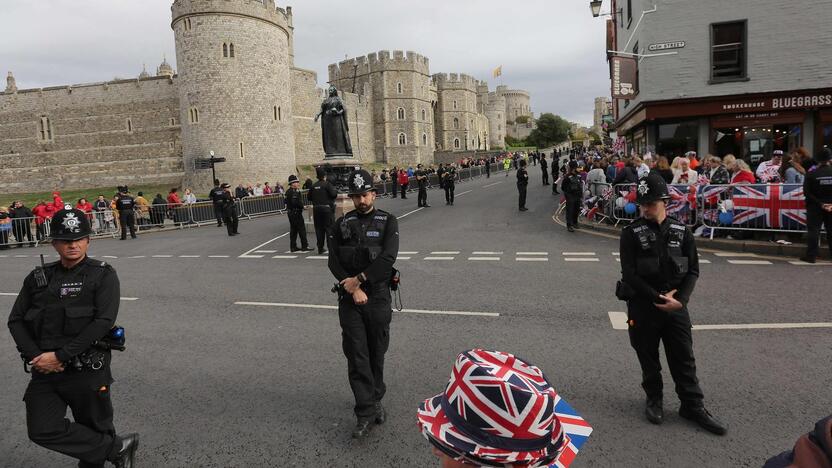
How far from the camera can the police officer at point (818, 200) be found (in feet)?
28.6

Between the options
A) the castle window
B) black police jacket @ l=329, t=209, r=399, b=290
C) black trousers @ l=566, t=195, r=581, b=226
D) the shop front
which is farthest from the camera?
the castle window

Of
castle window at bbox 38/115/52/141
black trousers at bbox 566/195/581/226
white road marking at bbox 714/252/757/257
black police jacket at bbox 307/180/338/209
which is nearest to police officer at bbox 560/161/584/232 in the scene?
black trousers at bbox 566/195/581/226

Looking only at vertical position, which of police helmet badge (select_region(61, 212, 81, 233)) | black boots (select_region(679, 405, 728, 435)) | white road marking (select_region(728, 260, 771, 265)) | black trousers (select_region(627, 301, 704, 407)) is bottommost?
black boots (select_region(679, 405, 728, 435))

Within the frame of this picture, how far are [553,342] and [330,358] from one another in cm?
244

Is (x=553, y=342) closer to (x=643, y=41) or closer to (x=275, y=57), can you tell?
(x=643, y=41)

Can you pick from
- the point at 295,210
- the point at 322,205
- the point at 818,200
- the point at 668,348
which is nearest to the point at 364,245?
the point at 668,348

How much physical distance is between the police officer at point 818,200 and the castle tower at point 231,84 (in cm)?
3776

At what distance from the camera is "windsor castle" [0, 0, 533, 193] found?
39531mm

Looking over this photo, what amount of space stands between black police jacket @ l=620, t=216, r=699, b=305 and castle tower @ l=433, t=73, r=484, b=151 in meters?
81.9

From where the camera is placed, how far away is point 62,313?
3.41 meters

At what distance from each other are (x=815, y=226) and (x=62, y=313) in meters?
10.7

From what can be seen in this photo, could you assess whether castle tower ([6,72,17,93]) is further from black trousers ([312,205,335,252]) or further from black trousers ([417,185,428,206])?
black trousers ([312,205,335,252])

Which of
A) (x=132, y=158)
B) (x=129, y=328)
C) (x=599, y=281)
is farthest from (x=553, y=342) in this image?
(x=132, y=158)

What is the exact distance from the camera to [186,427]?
14.1 ft
